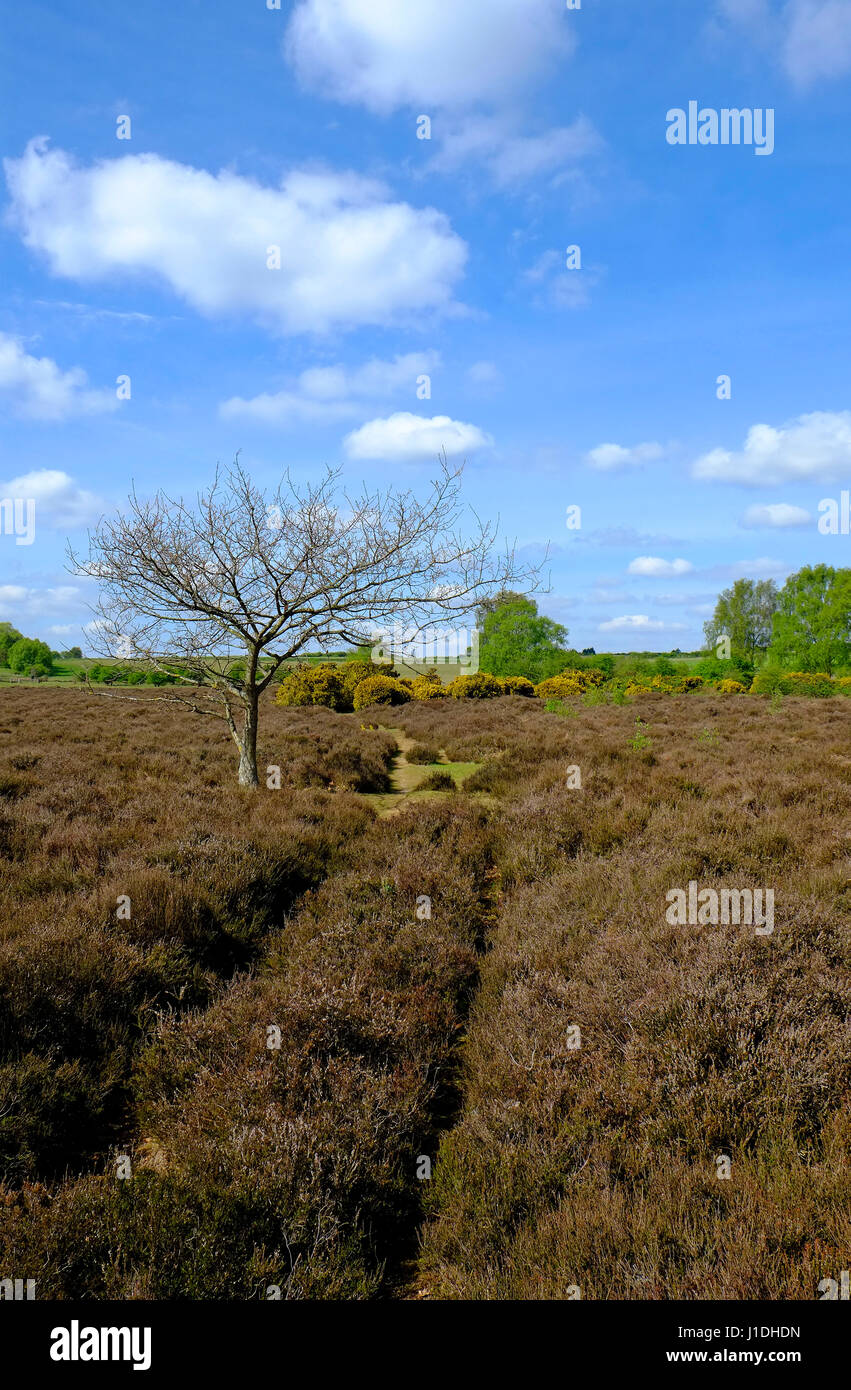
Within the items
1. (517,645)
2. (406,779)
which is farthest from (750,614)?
(406,779)

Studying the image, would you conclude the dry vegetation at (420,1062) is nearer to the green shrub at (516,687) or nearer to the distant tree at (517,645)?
the green shrub at (516,687)

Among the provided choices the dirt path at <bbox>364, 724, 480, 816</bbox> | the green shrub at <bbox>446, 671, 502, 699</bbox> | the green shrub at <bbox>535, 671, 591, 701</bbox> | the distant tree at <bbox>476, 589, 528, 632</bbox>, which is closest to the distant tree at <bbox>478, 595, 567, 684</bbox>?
the green shrub at <bbox>535, 671, 591, 701</bbox>

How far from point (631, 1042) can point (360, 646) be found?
27.6 ft

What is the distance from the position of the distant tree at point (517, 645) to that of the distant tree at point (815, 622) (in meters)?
16.5

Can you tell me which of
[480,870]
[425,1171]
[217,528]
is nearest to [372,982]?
[425,1171]

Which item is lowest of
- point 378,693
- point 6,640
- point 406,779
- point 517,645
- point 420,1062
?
point 420,1062

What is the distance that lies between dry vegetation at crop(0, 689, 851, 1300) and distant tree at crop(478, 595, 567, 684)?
4693 cm

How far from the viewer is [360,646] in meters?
11.5

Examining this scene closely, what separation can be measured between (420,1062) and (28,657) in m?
80.3

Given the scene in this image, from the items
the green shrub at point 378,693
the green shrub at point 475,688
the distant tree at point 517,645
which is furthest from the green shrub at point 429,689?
the distant tree at point 517,645

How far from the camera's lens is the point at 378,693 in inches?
1271

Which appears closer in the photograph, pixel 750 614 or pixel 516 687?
pixel 516 687

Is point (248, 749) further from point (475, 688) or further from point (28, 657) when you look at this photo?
point (28, 657)

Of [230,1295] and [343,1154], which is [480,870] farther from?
[230,1295]
